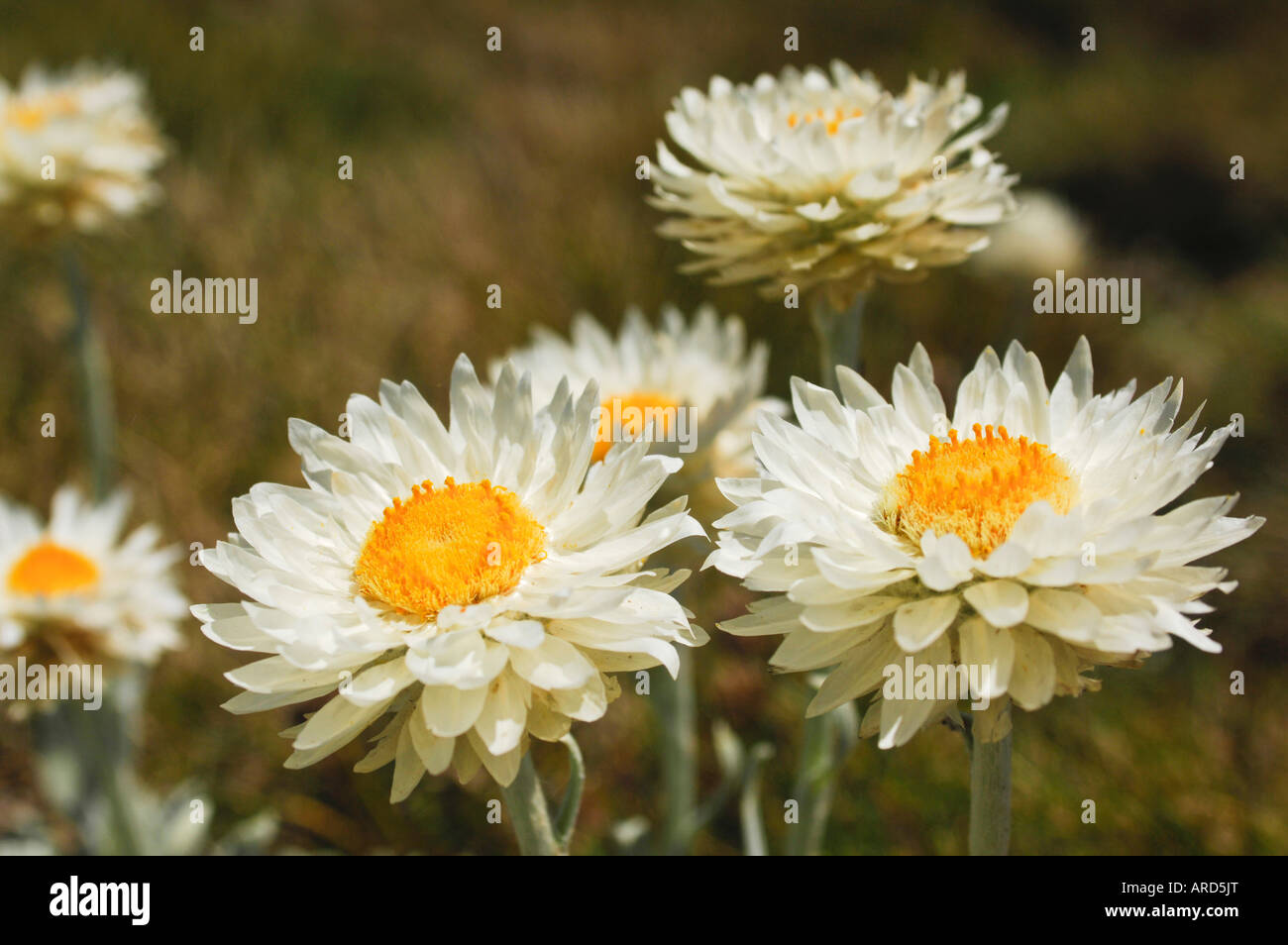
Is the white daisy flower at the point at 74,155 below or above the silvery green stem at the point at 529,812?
above

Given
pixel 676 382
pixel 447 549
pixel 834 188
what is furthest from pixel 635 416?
pixel 447 549

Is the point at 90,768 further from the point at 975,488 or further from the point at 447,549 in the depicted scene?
the point at 975,488

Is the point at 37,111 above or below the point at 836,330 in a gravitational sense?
above
